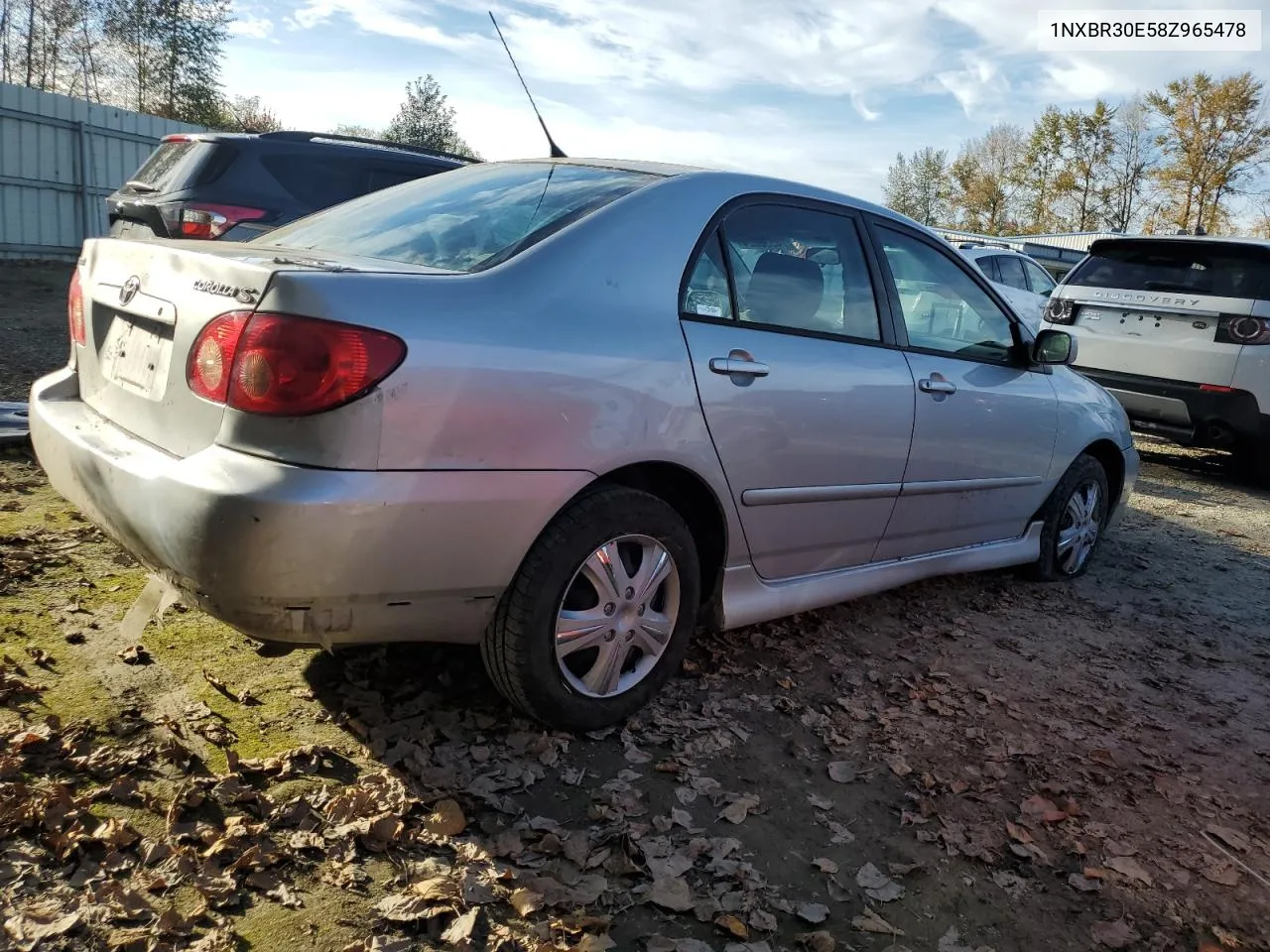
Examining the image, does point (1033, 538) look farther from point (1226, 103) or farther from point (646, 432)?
point (1226, 103)

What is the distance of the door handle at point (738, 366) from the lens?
9.86 ft

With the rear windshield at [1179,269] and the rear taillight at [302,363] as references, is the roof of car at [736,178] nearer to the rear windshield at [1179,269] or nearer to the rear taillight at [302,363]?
the rear taillight at [302,363]

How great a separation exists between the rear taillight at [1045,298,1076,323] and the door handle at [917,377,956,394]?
5119 millimetres

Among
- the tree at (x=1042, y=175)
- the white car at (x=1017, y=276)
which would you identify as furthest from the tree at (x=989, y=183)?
the white car at (x=1017, y=276)

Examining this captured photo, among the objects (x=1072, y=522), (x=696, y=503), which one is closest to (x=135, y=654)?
(x=696, y=503)

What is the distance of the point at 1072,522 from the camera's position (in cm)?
502

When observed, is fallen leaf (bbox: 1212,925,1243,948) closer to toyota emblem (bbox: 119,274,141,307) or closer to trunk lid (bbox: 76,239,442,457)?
trunk lid (bbox: 76,239,442,457)

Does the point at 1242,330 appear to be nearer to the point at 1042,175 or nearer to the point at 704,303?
the point at 704,303

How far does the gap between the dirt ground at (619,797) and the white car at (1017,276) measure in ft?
36.0

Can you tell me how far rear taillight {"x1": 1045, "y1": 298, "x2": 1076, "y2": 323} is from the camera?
8375 millimetres

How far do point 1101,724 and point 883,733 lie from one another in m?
0.84

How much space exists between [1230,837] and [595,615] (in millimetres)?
1875

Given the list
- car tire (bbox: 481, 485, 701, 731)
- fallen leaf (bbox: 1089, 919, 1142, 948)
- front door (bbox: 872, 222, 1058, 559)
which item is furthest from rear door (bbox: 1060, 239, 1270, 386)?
fallen leaf (bbox: 1089, 919, 1142, 948)

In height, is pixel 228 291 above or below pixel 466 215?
below
